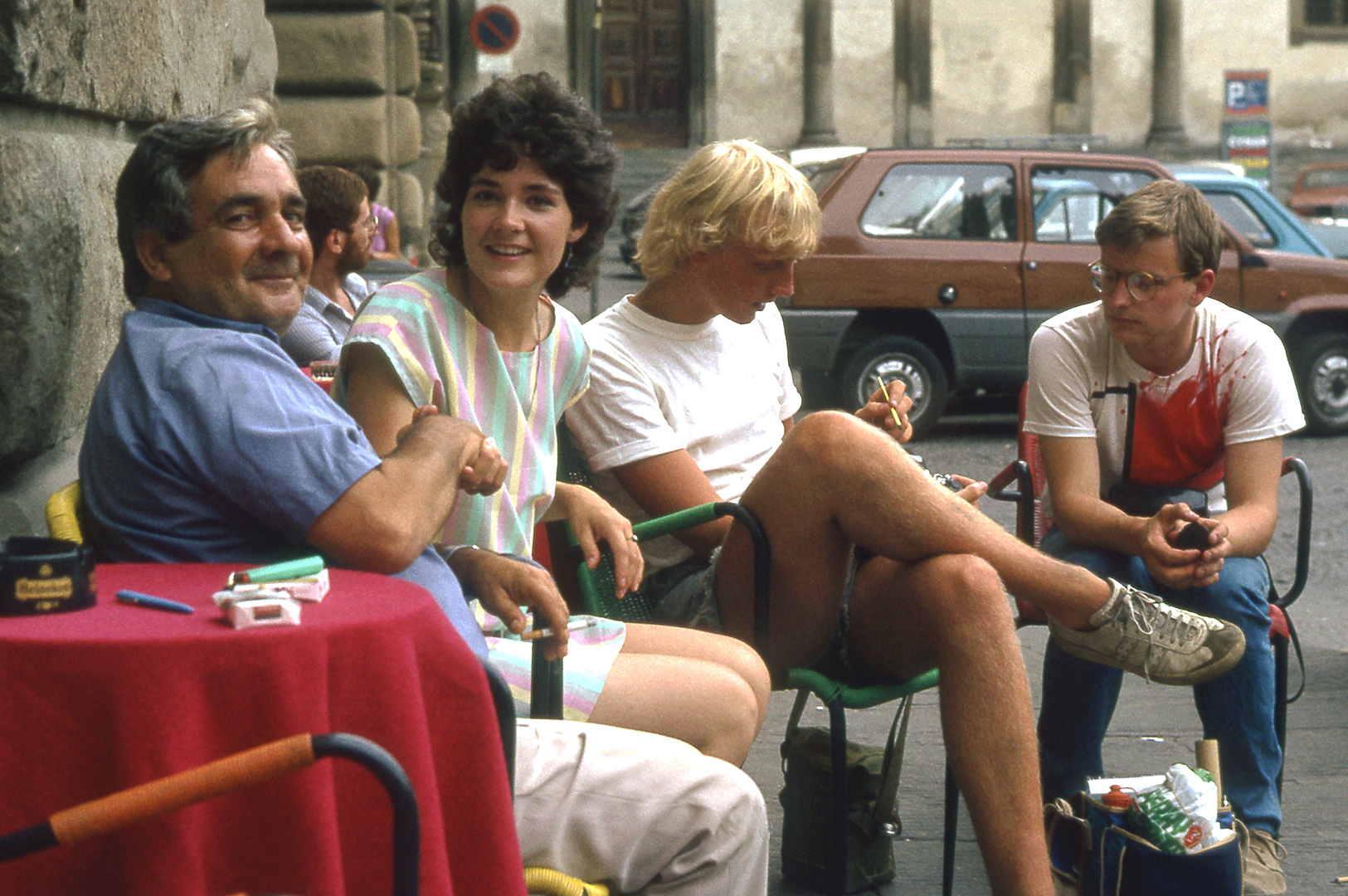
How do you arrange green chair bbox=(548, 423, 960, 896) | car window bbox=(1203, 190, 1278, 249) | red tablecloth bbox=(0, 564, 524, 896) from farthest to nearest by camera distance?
car window bbox=(1203, 190, 1278, 249) < green chair bbox=(548, 423, 960, 896) < red tablecloth bbox=(0, 564, 524, 896)

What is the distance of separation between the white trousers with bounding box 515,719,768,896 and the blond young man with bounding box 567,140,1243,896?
59 cm

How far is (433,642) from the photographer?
6.25 feet

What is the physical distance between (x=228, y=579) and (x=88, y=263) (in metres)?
1.36

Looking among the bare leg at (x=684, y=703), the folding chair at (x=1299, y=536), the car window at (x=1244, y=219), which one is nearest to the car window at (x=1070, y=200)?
the car window at (x=1244, y=219)

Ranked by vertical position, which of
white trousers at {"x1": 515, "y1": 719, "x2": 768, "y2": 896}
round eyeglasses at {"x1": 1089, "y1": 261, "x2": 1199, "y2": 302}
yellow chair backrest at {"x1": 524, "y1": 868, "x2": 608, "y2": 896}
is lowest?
yellow chair backrest at {"x1": 524, "y1": 868, "x2": 608, "y2": 896}

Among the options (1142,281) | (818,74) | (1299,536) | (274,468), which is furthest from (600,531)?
(818,74)

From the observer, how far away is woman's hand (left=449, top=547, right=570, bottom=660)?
96.4 inches

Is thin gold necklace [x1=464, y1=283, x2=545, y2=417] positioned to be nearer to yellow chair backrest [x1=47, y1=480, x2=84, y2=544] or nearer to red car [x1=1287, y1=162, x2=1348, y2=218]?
yellow chair backrest [x1=47, y1=480, x2=84, y2=544]

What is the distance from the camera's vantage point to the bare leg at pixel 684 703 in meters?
2.54

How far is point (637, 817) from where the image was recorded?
223 cm

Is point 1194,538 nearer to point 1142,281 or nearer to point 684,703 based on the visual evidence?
point 1142,281

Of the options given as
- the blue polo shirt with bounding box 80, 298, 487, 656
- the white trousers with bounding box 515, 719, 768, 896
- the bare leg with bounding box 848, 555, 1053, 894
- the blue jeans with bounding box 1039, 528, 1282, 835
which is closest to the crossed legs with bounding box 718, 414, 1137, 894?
the bare leg with bounding box 848, 555, 1053, 894

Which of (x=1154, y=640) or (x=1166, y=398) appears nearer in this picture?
(x=1154, y=640)

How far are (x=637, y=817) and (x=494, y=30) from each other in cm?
827
